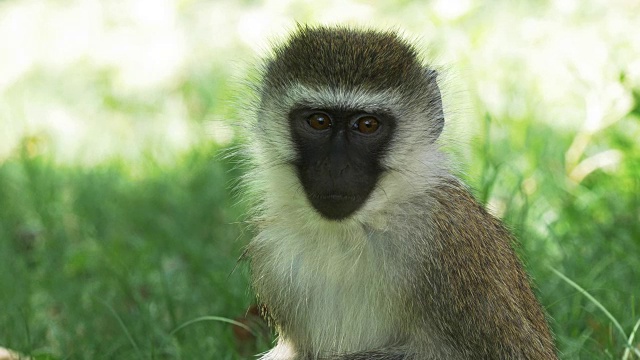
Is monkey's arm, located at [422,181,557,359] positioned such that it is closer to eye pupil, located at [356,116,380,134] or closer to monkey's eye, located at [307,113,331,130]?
eye pupil, located at [356,116,380,134]

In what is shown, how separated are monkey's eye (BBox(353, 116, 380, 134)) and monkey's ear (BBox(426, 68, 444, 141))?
340mm

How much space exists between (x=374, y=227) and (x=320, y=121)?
1.59 feet

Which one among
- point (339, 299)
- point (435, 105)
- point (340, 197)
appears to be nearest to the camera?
point (340, 197)

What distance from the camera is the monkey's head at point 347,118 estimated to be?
394 centimetres

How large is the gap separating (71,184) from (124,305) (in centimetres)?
220

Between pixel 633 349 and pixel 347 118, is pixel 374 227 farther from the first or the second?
pixel 633 349

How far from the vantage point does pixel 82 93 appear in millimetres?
10188

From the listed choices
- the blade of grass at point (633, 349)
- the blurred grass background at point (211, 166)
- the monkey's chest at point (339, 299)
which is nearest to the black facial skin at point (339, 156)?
the monkey's chest at point (339, 299)

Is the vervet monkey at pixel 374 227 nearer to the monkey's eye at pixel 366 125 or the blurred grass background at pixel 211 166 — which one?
the monkey's eye at pixel 366 125

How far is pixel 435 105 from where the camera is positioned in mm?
4359

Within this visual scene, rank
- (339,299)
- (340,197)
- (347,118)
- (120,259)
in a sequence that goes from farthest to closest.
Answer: (120,259), (339,299), (347,118), (340,197)

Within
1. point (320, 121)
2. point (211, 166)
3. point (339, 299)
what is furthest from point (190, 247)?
point (320, 121)

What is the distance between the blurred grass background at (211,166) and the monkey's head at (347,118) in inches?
13.9

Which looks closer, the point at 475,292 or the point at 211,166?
the point at 475,292
